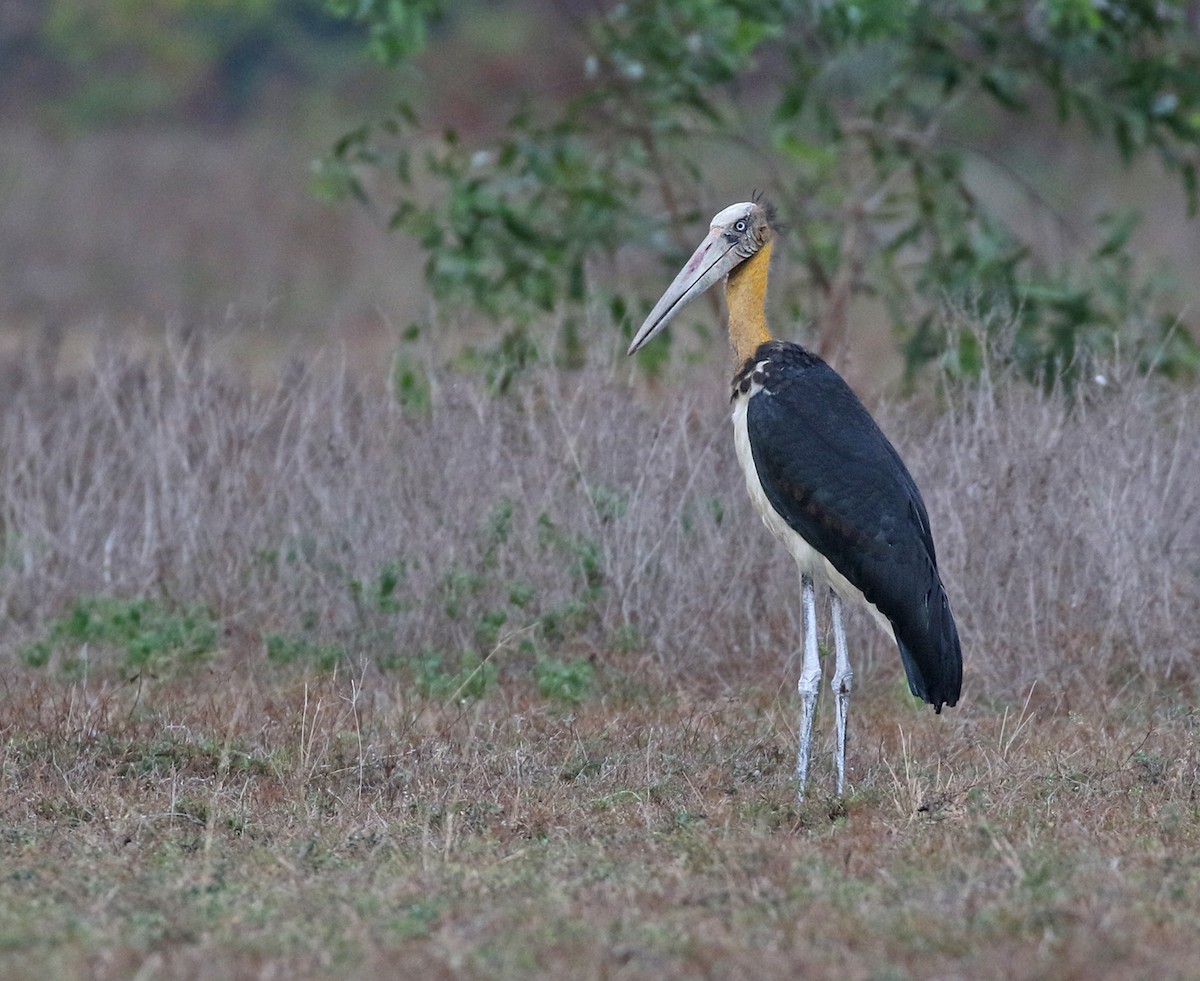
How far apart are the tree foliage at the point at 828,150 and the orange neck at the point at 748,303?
280 cm

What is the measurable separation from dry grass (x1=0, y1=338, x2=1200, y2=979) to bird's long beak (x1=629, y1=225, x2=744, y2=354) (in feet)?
3.90

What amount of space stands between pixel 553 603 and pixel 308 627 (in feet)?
3.14

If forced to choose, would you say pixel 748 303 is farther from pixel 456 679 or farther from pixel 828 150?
pixel 828 150

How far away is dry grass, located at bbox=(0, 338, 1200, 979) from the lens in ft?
12.7

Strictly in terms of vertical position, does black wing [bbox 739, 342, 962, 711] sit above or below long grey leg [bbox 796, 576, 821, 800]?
above

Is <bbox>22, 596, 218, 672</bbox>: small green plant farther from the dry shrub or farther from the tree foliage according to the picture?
the tree foliage

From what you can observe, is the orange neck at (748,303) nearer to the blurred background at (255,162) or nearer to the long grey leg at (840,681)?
the long grey leg at (840,681)

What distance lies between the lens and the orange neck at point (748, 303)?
573 cm

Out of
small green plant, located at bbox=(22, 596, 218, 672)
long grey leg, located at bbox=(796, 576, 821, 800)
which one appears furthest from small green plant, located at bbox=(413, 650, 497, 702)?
long grey leg, located at bbox=(796, 576, 821, 800)

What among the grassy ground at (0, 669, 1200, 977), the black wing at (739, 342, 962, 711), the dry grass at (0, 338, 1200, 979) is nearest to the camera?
the grassy ground at (0, 669, 1200, 977)

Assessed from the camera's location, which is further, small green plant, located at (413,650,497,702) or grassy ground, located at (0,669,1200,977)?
small green plant, located at (413,650,497,702)

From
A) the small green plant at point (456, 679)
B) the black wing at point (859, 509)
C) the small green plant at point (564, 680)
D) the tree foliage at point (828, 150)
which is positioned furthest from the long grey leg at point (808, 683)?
the tree foliage at point (828, 150)

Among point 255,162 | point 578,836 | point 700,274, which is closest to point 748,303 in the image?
point 700,274

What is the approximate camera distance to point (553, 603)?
694 centimetres
